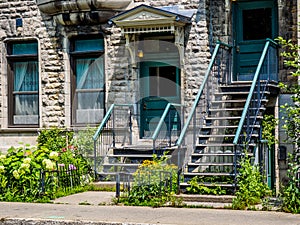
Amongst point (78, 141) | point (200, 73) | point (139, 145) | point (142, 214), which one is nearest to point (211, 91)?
point (200, 73)

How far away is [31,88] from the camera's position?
1703 cm

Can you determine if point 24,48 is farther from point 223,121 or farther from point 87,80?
point 223,121

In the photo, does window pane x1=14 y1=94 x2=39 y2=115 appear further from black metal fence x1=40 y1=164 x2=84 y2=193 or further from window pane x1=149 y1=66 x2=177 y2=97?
black metal fence x1=40 y1=164 x2=84 y2=193

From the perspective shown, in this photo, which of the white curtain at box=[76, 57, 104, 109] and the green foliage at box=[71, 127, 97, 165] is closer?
the green foliage at box=[71, 127, 97, 165]

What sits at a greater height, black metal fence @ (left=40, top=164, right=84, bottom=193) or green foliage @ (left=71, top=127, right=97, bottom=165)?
green foliage @ (left=71, top=127, right=97, bottom=165)

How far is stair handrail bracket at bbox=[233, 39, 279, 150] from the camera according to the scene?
39.4 ft

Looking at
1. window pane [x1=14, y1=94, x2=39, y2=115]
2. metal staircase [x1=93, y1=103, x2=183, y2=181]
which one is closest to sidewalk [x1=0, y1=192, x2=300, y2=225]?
metal staircase [x1=93, y1=103, x2=183, y2=181]

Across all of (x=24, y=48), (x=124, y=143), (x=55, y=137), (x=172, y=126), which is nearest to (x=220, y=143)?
(x=172, y=126)

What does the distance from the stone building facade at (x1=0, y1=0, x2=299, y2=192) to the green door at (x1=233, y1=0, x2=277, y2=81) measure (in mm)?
191

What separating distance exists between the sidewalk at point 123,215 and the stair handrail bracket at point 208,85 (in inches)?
103

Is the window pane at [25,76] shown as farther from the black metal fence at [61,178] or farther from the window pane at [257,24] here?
the window pane at [257,24]

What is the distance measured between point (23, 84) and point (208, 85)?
19.0 ft

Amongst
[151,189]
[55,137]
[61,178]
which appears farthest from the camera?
[55,137]

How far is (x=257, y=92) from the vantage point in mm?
12914
